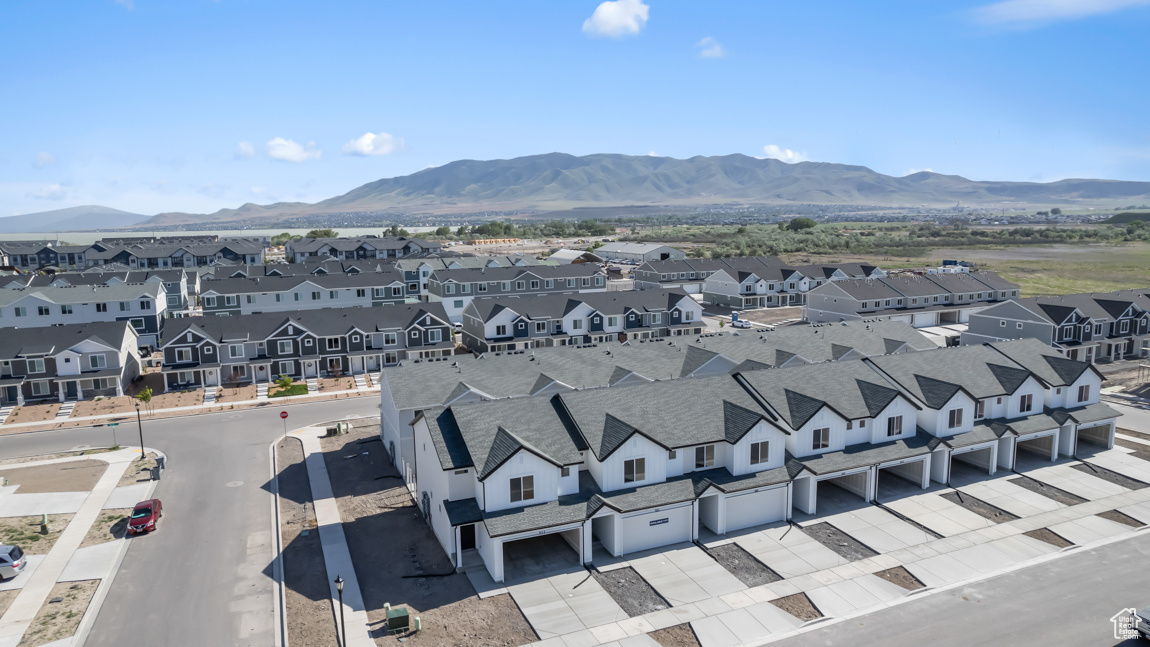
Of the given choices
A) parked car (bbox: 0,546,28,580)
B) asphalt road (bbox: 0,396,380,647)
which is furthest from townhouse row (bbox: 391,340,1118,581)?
parked car (bbox: 0,546,28,580)

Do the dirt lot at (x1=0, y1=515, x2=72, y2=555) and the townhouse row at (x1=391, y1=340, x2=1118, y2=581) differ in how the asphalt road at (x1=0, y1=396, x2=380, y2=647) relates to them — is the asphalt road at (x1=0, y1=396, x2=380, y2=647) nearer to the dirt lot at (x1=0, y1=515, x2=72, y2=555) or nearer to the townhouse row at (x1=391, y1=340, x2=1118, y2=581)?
the dirt lot at (x1=0, y1=515, x2=72, y2=555)

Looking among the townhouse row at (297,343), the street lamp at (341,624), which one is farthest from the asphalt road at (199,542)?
the townhouse row at (297,343)

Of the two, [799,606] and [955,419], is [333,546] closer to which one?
[799,606]

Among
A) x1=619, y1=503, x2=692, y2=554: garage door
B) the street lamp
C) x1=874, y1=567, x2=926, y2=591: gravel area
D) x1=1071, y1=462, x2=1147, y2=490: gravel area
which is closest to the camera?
the street lamp

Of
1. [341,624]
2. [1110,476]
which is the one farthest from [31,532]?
[1110,476]

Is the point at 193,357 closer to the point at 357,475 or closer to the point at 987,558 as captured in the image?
the point at 357,475

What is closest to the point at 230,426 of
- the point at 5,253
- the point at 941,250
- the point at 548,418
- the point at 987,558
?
the point at 548,418
